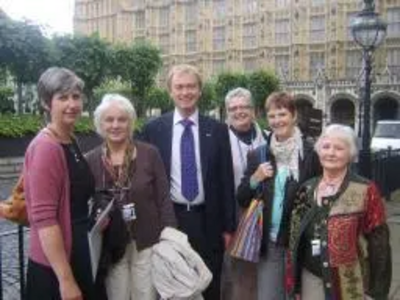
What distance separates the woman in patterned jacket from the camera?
3262 millimetres

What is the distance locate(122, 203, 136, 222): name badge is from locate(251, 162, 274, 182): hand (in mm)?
815

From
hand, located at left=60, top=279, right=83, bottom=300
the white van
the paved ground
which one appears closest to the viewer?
hand, located at left=60, top=279, right=83, bottom=300

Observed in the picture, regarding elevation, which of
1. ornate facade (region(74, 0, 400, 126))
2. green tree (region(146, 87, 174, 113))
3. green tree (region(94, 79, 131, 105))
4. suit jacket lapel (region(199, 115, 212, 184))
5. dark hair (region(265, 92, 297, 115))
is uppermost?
ornate facade (region(74, 0, 400, 126))

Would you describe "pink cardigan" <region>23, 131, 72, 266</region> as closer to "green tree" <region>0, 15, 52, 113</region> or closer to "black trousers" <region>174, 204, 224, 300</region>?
"black trousers" <region>174, 204, 224, 300</region>

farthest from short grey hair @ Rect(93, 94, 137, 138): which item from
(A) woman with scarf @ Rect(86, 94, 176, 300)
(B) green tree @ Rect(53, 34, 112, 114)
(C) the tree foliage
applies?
(C) the tree foliage

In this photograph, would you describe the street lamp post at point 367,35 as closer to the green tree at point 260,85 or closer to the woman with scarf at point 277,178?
the woman with scarf at point 277,178

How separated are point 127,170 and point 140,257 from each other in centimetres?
42

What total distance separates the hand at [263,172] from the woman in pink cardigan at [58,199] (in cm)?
110

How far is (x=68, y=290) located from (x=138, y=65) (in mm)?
36533

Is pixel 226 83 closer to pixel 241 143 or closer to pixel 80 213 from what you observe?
pixel 241 143

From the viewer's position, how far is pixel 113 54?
36781 mm

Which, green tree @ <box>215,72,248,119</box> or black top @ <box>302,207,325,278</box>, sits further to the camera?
green tree @ <box>215,72,248,119</box>

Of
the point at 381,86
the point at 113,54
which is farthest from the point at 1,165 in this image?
the point at 381,86

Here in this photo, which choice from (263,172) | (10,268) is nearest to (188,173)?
(263,172)
